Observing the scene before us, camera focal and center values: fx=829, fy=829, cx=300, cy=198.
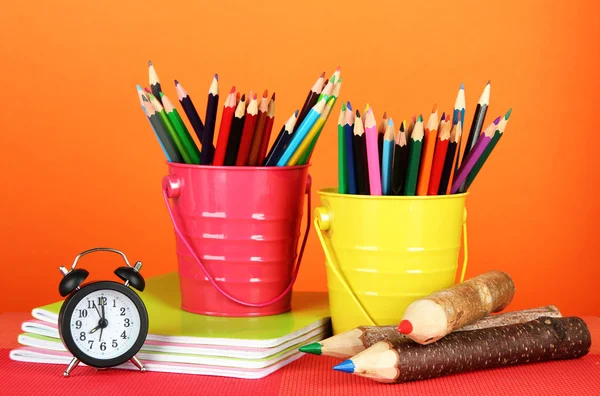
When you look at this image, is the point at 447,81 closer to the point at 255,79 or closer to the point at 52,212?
the point at 255,79

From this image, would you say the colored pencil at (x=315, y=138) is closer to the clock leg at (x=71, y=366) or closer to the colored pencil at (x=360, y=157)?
the colored pencil at (x=360, y=157)

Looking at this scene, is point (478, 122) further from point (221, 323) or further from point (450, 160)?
point (221, 323)

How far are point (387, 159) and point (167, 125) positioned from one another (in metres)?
0.23

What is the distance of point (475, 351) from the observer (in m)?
0.70

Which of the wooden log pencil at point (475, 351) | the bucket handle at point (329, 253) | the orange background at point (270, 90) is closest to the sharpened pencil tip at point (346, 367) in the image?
the wooden log pencil at point (475, 351)

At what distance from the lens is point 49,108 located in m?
1.70

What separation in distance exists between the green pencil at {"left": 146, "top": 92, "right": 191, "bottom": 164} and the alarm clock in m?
0.18

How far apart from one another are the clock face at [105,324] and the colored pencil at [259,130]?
0.66 feet

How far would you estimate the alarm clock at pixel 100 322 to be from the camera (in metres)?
0.69

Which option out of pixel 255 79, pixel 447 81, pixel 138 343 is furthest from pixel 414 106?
pixel 138 343

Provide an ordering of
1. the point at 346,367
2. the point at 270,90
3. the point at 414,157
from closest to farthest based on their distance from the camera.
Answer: the point at 346,367 → the point at 414,157 → the point at 270,90

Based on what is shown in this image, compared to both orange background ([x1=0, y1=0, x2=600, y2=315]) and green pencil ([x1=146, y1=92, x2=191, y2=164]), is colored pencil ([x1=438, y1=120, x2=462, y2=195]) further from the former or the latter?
orange background ([x1=0, y1=0, x2=600, y2=315])

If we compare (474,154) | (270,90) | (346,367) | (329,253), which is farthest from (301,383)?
(270,90)

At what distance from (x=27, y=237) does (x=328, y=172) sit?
2.09ft
